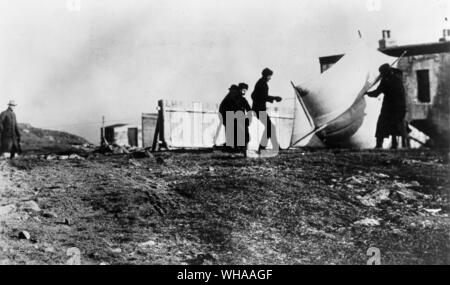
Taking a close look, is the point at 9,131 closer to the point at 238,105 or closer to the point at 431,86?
the point at 238,105

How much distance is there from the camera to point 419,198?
7332 millimetres

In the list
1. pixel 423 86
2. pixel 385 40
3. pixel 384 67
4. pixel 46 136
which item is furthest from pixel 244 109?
pixel 46 136

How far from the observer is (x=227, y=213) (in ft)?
20.7

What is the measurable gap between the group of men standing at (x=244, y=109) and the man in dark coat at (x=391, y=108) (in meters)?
3.04

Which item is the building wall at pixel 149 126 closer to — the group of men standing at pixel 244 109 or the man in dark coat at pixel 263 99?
the group of men standing at pixel 244 109

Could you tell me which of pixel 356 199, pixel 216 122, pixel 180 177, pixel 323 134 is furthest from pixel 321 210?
pixel 216 122

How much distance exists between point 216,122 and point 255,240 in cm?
1074

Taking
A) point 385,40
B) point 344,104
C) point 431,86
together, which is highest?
point 385,40

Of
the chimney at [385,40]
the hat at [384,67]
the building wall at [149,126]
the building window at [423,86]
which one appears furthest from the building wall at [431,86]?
the building wall at [149,126]

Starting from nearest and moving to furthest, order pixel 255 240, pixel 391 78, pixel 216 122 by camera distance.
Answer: pixel 255 240 < pixel 391 78 < pixel 216 122

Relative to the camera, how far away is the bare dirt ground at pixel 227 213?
5297 millimetres

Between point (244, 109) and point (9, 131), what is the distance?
5341 millimetres

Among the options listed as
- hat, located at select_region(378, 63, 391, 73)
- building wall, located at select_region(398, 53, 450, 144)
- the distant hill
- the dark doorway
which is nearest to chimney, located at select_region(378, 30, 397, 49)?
building wall, located at select_region(398, 53, 450, 144)
